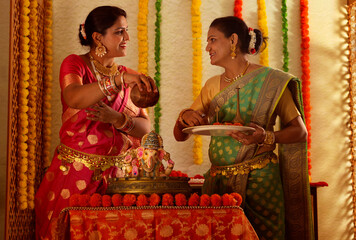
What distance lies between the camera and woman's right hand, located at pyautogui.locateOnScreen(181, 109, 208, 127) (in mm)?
2820

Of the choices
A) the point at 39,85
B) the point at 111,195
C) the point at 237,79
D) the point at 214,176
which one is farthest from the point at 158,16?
the point at 111,195

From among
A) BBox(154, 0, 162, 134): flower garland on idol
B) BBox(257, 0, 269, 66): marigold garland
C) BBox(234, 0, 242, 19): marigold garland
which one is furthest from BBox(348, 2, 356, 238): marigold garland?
BBox(154, 0, 162, 134): flower garland on idol

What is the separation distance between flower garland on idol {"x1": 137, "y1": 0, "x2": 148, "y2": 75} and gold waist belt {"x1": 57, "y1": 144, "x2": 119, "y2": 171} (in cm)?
171

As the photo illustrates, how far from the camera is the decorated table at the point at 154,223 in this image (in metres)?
2.14

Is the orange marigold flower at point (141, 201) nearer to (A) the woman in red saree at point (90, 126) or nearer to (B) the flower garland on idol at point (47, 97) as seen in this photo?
(A) the woman in red saree at point (90, 126)

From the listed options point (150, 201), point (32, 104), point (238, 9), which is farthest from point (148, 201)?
point (238, 9)

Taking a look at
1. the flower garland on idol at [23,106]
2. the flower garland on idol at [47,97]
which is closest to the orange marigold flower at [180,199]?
the flower garland on idol at [23,106]

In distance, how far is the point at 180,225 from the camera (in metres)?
2.16

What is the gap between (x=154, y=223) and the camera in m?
2.16

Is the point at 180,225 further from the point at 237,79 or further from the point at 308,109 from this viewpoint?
the point at 308,109

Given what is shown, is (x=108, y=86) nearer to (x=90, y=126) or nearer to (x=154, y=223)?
(x=90, y=126)

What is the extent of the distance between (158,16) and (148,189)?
255 cm

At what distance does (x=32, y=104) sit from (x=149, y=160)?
5.36 ft

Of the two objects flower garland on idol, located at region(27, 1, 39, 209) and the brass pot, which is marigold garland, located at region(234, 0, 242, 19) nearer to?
flower garland on idol, located at region(27, 1, 39, 209)
